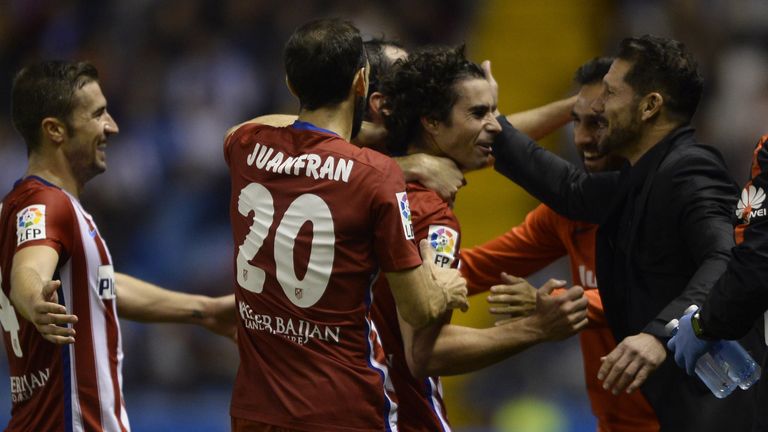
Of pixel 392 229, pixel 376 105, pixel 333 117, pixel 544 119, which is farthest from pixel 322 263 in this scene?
pixel 544 119

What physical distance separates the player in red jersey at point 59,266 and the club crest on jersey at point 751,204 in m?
2.44

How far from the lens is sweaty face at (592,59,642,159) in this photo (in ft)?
16.0

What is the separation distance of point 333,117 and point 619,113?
1.19 m

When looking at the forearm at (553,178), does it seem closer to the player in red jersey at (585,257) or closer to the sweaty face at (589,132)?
the player in red jersey at (585,257)

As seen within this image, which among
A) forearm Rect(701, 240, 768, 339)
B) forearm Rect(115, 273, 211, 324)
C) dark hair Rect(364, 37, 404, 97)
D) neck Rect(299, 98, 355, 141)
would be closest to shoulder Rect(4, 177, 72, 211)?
forearm Rect(115, 273, 211, 324)

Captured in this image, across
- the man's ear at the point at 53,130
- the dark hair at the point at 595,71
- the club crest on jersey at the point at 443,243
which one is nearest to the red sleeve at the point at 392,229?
the club crest on jersey at the point at 443,243

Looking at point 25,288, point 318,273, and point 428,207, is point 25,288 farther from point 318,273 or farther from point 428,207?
point 428,207

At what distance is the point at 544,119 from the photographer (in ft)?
19.5

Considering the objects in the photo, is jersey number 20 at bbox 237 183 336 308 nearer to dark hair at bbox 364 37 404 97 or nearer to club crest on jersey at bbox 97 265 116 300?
club crest on jersey at bbox 97 265 116 300

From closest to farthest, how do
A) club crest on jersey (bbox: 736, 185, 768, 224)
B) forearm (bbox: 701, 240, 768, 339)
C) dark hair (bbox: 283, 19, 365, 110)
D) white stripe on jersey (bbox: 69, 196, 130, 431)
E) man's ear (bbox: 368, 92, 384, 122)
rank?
forearm (bbox: 701, 240, 768, 339)
club crest on jersey (bbox: 736, 185, 768, 224)
dark hair (bbox: 283, 19, 365, 110)
white stripe on jersey (bbox: 69, 196, 130, 431)
man's ear (bbox: 368, 92, 384, 122)

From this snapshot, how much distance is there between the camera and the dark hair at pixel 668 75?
4.82m

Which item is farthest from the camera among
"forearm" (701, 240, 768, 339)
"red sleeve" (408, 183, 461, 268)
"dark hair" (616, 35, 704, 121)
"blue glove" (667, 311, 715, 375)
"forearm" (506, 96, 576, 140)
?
"forearm" (506, 96, 576, 140)

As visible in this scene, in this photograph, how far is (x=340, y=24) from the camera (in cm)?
443

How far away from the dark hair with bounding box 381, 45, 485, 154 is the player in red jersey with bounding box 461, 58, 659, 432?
65 centimetres
